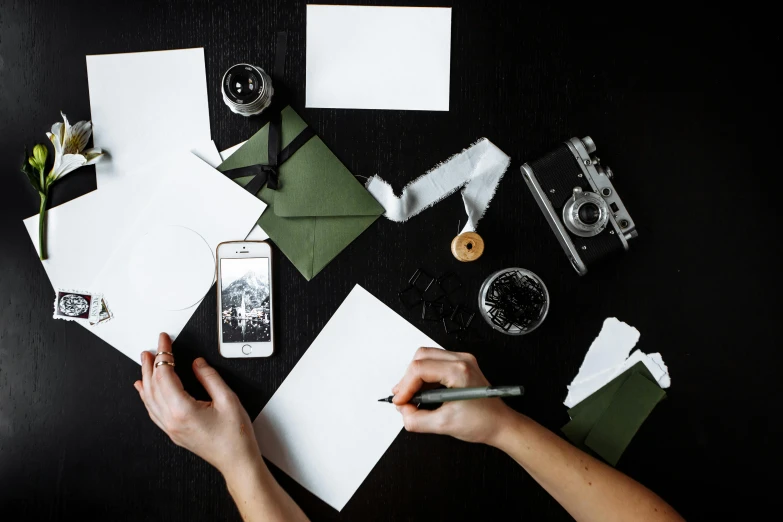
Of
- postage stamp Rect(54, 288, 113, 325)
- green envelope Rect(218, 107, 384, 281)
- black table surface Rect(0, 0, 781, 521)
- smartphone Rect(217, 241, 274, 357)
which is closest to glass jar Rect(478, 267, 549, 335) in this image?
black table surface Rect(0, 0, 781, 521)

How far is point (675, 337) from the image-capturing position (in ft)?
3.44

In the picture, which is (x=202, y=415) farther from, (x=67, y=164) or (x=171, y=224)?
(x=67, y=164)

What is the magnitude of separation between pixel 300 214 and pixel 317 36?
0.34 m

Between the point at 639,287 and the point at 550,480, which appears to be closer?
the point at 550,480

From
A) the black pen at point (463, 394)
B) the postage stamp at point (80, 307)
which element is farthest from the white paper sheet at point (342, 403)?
the postage stamp at point (80, 307)

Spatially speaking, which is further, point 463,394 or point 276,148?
point 276,148

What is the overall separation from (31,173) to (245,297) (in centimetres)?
45

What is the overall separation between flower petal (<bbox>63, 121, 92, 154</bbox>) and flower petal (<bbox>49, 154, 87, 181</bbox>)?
0.02 metres

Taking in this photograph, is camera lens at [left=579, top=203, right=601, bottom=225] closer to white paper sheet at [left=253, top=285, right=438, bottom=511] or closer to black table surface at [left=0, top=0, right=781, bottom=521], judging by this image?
black table surface at [left=0, top=0, right=781, bottom=521]

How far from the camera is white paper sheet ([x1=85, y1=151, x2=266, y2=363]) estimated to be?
1000 millimetres

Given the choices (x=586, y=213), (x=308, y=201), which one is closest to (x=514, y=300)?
(x=586, y=213)

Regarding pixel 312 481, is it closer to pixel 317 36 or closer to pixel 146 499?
pixel 146 499

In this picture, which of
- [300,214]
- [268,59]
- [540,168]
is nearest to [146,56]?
[268,59]

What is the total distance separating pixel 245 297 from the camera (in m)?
1.00
